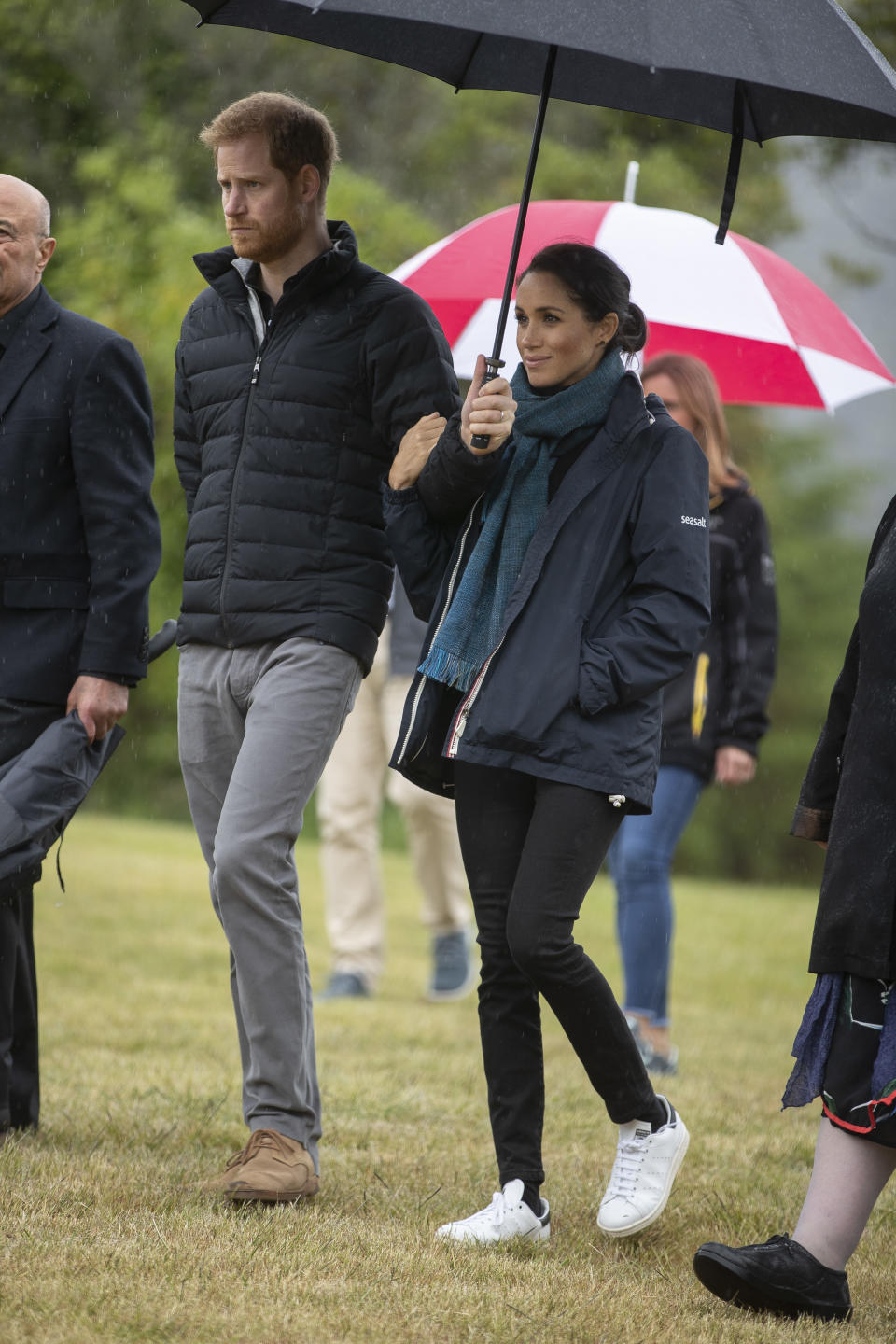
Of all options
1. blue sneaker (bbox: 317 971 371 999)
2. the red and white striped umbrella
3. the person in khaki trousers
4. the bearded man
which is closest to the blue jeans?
the red and white striped umbrella

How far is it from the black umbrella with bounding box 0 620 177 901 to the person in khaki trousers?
3.59 meters

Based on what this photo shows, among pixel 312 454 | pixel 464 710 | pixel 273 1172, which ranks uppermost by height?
pixel 312 454

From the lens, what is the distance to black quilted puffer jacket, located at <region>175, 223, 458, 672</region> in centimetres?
388

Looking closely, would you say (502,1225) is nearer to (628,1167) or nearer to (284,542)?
(628,1167)

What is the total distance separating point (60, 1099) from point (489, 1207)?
1726mm

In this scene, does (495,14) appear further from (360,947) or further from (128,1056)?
(360,947)

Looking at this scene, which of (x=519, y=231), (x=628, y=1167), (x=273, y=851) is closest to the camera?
(x=628, y=1167)

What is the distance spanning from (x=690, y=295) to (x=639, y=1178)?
2.80 meters

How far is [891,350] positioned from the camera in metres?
22.8

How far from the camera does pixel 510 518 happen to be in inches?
146

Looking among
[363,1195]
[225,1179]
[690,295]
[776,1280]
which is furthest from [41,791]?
[690,295]

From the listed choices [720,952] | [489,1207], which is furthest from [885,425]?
[489,1207]

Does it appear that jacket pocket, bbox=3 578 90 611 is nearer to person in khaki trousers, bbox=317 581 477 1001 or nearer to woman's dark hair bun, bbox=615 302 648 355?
woman's dark hair bun, bbox=615 302 648 355

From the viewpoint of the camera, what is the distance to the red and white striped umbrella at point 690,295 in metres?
5.37
